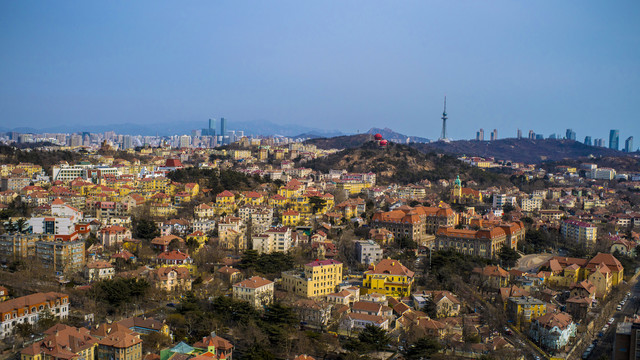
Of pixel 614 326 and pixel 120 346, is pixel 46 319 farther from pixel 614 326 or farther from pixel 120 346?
pixel 614 326

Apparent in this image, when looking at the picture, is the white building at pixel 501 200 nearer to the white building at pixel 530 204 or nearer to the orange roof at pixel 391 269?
the white building at pixel 530 204

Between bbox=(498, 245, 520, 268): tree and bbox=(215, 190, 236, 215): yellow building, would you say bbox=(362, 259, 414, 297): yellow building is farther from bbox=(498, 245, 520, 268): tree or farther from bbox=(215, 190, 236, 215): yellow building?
bbox=(215, 190, 236, 215): yellow building

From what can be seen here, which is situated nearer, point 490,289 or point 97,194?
point 490,289

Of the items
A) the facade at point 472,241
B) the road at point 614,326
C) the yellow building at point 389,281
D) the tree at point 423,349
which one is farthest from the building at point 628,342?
the facade at point 472,241

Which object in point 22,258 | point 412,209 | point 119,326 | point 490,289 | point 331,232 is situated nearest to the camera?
point 119,326

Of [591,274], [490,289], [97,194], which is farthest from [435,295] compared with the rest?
[97,194]

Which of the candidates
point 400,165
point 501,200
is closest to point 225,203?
point 501,200

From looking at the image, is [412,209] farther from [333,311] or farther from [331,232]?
[333,311]
